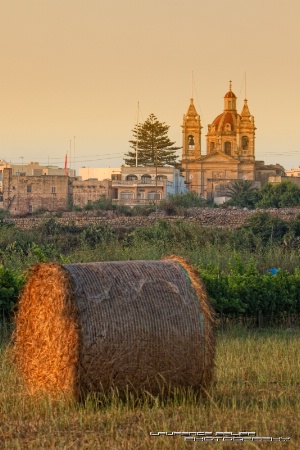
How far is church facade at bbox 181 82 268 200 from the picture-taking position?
122 m

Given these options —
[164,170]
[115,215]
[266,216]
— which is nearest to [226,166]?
[164,170]

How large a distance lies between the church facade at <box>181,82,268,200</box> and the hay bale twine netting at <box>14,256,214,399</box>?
103m

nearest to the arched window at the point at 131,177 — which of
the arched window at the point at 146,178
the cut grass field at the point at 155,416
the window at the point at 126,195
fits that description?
the arched window at the point at 146,178

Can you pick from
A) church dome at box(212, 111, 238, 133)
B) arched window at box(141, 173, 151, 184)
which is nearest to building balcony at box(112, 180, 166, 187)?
arched window at box(141, 173, 151, 184)

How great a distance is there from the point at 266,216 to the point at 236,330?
104ft

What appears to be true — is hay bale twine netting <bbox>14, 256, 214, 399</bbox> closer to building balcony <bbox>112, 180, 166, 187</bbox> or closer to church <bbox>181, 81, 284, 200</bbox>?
building balcony <bbox>112, 180, 166, 187</bbox>

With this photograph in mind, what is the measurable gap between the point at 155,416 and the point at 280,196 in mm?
74438

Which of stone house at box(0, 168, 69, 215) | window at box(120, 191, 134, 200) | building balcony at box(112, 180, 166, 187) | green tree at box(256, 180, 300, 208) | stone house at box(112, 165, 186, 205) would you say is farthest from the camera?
window at box(120, 191, 134, 200)

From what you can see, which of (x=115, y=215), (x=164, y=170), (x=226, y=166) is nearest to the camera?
(x=115, y=215)

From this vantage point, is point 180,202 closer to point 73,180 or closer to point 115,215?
point 115,215

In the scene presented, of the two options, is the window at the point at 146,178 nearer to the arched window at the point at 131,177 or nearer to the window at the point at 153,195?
the arched window at the point at 131,177

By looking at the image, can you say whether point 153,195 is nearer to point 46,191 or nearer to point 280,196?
point 46,191

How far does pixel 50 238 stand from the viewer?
4584cm

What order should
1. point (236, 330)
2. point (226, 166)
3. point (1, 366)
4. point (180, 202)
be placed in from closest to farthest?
point (1, 366), point (236, 330), point (180, 202), point (226, 166)
